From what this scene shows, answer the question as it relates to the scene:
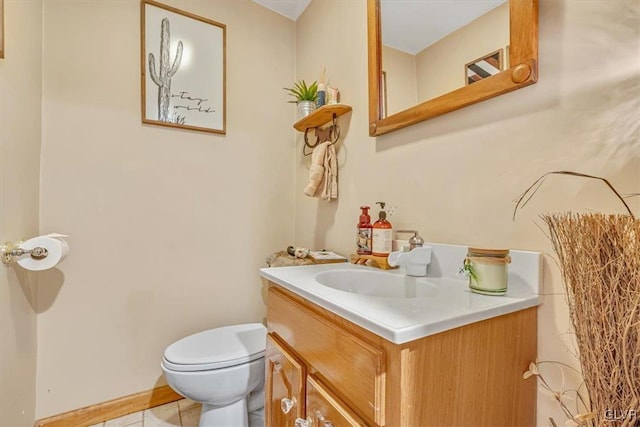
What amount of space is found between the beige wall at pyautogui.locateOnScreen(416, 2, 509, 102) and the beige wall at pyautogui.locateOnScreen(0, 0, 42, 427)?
139 cm

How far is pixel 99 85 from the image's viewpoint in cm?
143

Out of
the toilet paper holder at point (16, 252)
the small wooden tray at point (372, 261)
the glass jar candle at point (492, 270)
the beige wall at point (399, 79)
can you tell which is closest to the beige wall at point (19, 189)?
the toilet paper holder at point (16, 252)

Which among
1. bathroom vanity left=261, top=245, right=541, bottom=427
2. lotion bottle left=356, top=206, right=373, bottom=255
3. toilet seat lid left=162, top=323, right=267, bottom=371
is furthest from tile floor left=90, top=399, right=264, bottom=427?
lotion bottle left=356, top=206, right=373, bottom=255

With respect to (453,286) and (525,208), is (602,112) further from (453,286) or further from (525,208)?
(453,286)

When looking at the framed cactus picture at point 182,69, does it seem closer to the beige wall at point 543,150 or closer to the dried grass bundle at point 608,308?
the beige wall at point 543,150

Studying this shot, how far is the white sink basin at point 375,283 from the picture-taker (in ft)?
3.00

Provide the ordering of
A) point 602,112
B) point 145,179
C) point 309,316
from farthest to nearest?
point 145,179, point 309,316, point 602,112

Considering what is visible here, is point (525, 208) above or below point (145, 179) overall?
below

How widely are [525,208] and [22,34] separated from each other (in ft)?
5.95

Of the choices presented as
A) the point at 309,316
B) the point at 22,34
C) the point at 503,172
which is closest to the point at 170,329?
the point at 309,316

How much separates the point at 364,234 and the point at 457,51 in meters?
0.69

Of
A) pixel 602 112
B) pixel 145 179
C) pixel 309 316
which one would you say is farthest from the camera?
pixel 145 179

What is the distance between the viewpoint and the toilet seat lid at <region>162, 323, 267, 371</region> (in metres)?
1.16

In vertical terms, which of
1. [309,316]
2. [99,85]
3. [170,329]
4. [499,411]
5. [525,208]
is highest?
[99,85]
